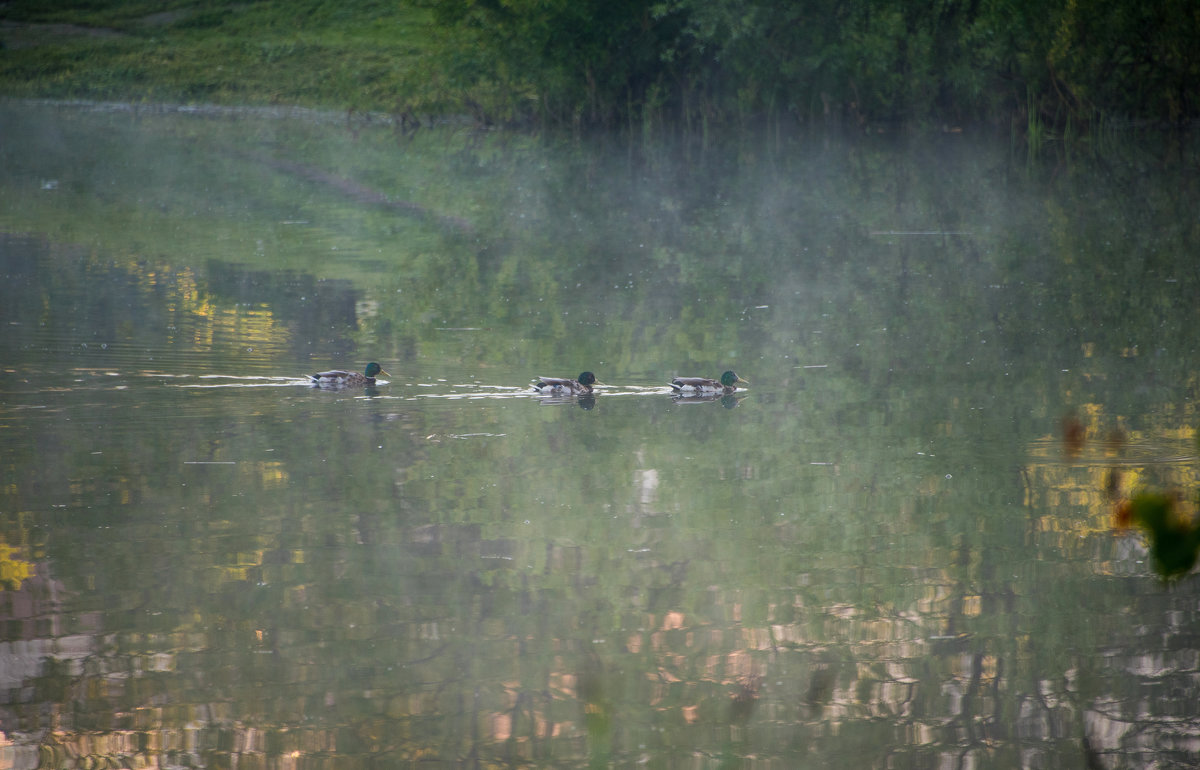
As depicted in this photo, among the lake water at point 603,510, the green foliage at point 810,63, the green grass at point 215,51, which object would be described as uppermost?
the green grass at point 215,51

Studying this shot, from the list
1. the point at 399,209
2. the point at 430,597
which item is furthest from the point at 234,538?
the point at 399,209

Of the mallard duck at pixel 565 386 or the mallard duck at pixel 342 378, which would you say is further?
the mallard duck at pixel 342 378

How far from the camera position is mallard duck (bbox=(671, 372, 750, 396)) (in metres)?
13.7

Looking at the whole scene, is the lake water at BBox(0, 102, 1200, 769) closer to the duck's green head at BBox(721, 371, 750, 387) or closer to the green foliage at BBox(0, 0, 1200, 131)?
the duck's green head at BBox(721, 371, 750, 387)

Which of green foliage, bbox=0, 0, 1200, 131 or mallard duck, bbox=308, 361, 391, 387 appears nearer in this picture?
mallard duck, bbox=308, 361, 391, 387

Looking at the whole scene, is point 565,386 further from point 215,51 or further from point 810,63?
point 215,51

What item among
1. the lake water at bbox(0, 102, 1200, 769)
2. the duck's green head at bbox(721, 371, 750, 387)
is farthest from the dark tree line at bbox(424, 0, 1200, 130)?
the duck's green head at bbox(721, 371, 750, 387)

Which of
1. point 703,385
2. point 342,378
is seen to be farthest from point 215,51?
point 703,385

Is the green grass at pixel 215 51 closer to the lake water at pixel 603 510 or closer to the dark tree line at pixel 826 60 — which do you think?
the dark tree line at pixel 826 60

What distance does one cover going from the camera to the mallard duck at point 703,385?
13.7m

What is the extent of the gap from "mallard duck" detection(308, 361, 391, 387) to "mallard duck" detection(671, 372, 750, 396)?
315cm

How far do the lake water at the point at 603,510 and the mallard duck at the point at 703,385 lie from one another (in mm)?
372

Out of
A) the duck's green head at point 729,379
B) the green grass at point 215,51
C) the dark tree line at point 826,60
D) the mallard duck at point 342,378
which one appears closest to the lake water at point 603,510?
the mallard duck at point 342,378

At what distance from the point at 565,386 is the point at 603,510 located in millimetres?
3488
